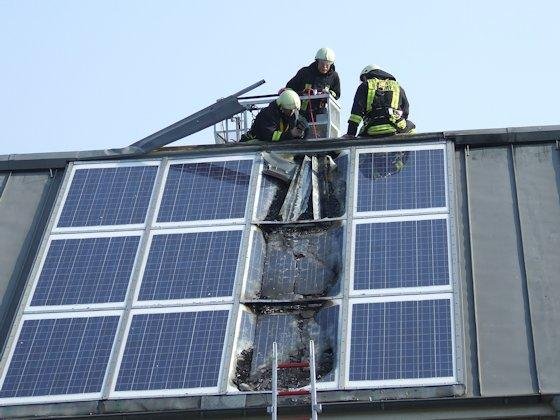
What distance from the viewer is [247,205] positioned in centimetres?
2009

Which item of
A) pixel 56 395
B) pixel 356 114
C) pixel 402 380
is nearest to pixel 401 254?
pixel 402 380

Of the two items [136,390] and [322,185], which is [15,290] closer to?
[136,390]

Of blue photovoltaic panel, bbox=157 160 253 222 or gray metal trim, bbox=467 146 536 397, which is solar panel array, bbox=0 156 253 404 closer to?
blue photovoltaic panel, bbox=157 160 253 222

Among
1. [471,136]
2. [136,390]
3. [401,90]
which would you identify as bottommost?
[136,390]

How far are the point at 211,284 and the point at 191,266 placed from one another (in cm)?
54

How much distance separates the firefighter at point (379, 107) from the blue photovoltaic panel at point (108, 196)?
3.54m

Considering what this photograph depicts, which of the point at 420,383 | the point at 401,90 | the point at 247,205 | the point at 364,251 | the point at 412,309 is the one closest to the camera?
the point at 420,383

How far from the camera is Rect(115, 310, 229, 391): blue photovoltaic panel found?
17.2m

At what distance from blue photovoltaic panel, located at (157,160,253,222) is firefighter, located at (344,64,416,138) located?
2.21 metres

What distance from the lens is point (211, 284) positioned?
1869 cm

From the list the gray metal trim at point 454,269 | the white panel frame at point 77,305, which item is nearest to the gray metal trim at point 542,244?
the gray metal trim at point 454,269

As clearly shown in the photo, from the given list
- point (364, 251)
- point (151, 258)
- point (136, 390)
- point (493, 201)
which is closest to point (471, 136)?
point (493, 201)

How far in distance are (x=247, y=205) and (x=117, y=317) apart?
2.89m

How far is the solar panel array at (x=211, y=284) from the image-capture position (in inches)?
682
